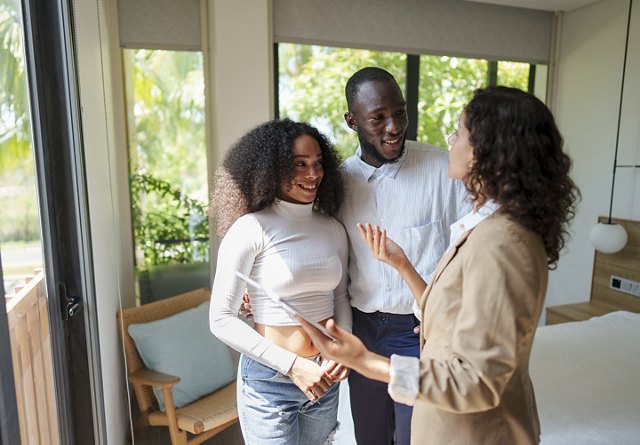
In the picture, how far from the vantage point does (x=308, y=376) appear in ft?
4.11

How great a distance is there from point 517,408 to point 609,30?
311 cm

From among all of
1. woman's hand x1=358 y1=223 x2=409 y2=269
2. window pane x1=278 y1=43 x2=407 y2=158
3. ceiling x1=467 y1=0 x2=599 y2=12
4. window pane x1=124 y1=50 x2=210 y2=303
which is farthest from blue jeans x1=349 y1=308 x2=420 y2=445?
ceiling x1=467 y1=0 x2=599 y2=12

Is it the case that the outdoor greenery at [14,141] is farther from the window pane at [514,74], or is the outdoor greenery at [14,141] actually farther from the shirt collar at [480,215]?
the window pane at [514,74]

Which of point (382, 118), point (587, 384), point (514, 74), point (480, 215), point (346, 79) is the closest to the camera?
point (480, 215)

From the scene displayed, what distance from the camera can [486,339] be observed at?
0.79 m

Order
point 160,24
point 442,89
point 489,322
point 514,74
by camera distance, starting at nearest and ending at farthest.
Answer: point 489,322 < point 160,24 < point 442,89 < point 514,74

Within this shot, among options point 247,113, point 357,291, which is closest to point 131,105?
point 247,113

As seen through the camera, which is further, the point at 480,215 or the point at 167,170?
the point at 167,170

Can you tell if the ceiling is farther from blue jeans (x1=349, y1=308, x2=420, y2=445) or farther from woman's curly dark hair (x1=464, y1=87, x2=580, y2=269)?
woman's curly dark hair (x1=464, y1=87, x2=580, y2=269)

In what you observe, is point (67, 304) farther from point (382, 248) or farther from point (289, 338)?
point (382, 248)

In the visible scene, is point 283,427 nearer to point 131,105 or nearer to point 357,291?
point 357,291

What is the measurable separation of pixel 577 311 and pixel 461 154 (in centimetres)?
266

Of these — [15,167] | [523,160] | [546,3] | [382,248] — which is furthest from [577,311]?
[15,167]

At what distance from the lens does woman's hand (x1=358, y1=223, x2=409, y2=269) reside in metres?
1.21
